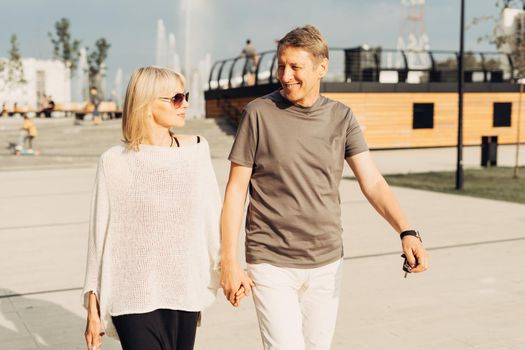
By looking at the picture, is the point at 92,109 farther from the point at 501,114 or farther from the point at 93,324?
the point at 93,324

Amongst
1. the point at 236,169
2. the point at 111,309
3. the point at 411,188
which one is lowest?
the point at 411,188

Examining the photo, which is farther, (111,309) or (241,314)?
(241,314)

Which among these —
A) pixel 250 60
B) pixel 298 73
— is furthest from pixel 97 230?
pixel 250 60

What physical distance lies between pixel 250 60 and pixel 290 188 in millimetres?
28468

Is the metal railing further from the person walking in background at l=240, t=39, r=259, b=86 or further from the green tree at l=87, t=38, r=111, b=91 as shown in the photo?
the green tree at l=87, t=38, r=111, b=91

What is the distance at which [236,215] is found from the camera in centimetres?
271

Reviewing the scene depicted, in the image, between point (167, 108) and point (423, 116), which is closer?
point (167, 108)

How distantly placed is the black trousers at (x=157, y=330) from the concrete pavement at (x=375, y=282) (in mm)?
2033

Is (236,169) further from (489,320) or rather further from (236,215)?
(489,320)

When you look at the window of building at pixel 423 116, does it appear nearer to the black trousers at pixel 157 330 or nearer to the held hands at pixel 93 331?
the black trousers at pixel 157 330

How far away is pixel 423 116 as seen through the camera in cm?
2820

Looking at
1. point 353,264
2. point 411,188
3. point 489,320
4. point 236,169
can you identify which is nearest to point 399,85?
point 411,188

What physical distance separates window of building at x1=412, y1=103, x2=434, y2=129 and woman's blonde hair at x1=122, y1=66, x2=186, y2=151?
1039 inches

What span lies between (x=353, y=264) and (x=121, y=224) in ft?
15.6
